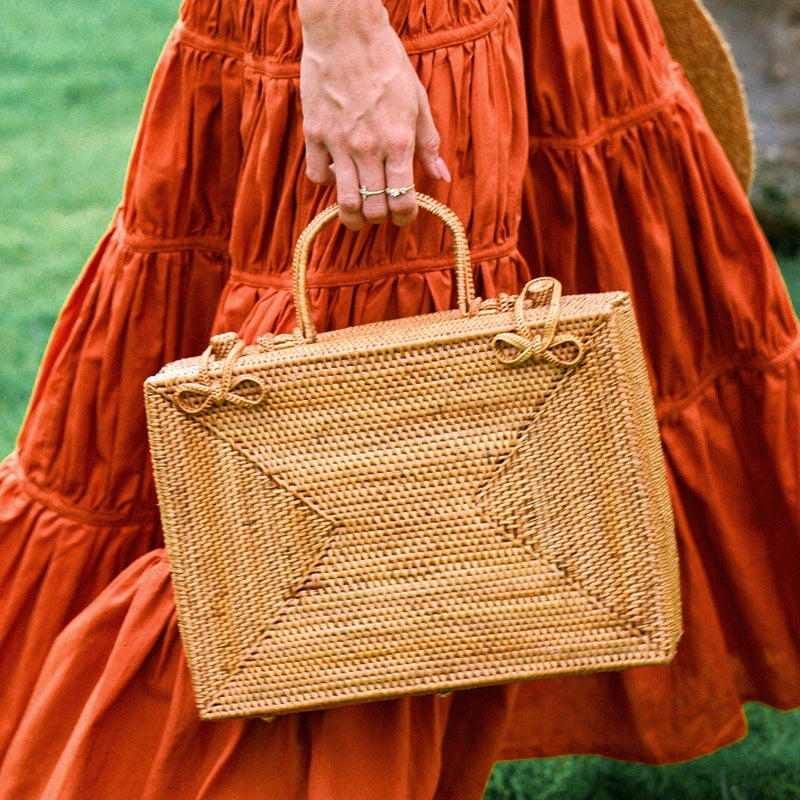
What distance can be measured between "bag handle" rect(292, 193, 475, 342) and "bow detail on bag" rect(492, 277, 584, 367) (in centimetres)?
7

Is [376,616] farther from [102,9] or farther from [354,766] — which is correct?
[102,9]

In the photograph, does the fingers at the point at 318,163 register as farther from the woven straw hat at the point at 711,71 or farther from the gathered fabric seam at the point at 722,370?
the woven straw hat at the point at 711,71

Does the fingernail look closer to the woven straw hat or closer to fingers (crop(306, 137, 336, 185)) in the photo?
fingers (crop(306, 137, 336, 185))

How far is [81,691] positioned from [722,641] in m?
0.85

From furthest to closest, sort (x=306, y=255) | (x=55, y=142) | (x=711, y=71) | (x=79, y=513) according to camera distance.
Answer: (x=55, y=142) → (x=711, y=71) → (x=79, y=513) → (x=306, y=255)

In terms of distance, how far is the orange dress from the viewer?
1.34 m

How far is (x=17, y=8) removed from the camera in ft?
20.7

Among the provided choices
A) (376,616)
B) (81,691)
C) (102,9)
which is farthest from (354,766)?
(102,9)

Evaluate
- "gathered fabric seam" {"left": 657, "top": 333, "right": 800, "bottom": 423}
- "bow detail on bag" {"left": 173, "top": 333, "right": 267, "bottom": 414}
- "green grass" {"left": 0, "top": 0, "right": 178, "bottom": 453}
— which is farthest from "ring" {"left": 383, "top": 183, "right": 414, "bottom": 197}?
"green grass" {"left": 0, "top": 0, "right": 178, "bottom": 453}

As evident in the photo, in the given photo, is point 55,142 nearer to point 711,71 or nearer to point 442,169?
point 711,71

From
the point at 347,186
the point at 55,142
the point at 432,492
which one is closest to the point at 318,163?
the point at 347,186

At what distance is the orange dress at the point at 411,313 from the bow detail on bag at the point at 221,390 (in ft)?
0.52

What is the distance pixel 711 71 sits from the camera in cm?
180

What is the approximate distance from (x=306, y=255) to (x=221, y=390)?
6.9 inches
